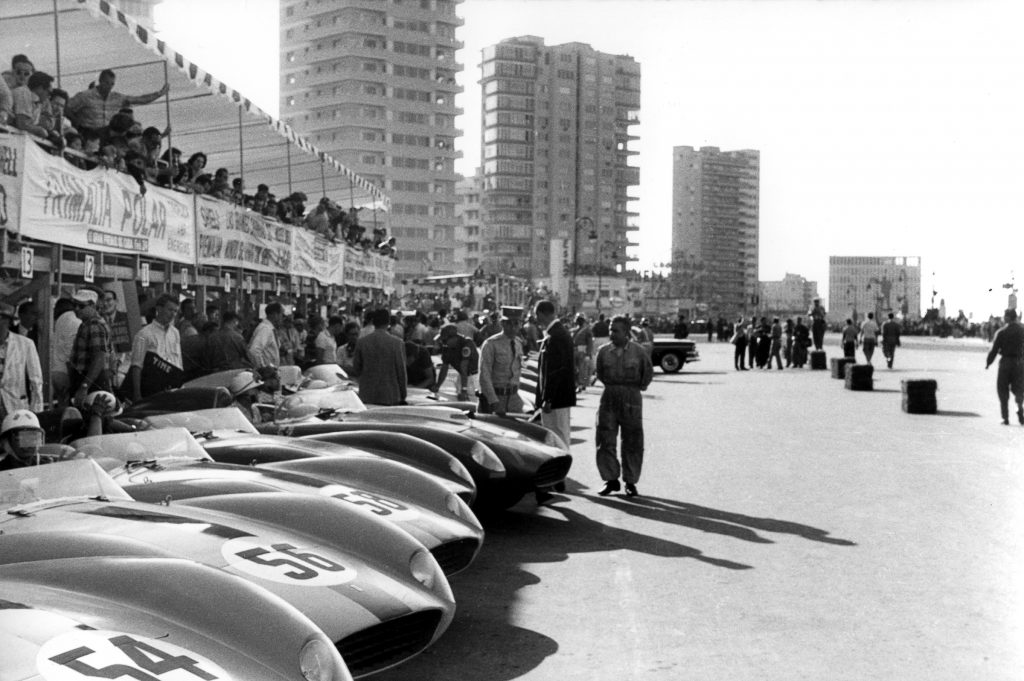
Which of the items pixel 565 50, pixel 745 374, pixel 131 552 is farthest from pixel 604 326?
pixel 565 50

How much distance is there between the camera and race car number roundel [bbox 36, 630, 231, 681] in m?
2.93

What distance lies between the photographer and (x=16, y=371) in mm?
8336

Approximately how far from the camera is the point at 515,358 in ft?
37.7

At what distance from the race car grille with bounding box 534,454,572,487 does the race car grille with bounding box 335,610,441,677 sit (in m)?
3.87

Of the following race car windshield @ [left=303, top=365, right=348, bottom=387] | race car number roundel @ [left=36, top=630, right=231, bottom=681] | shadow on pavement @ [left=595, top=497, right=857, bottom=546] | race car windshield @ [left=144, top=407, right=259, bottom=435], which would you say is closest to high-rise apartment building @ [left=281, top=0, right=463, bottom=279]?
race car windshield @ [left=303, top=365, right=348, bottom=387]

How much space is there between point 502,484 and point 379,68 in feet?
382

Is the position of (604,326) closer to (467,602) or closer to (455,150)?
(467,602)

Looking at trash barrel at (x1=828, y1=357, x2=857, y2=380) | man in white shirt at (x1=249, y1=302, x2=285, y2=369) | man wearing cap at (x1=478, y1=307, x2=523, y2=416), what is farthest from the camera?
trash barrel at (x1=828, y1=357, x2=857, y2=380)

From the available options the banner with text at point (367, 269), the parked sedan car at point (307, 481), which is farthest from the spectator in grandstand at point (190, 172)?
the parked sedan car at point (307, 481)

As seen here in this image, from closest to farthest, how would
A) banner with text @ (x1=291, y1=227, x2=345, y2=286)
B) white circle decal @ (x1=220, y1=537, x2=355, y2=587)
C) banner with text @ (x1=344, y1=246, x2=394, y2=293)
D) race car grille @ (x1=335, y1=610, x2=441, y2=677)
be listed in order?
race car grille @ (x1=335, y1=610, x2=441, y2=677) < white circle decal @ (x1=220, y1=537, x2=355, y2=587) < banner with text @ (x1=291, y1=227, x2=345, y2=286) < banner with text @ (x1=344, y1=246, x2=394, y2=293)

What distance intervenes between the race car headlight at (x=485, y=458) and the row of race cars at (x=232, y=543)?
1 centimetres

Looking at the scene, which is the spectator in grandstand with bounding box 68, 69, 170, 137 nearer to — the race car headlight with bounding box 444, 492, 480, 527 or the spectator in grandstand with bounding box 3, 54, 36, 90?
the spectator in grandstand with bounding box 3, 54, 36, 90

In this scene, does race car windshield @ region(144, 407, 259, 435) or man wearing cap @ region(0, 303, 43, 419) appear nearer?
race car windshield @ region(144, 407, 259, 435)

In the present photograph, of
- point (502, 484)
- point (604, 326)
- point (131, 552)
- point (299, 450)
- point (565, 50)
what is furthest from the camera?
point (565, 50)
